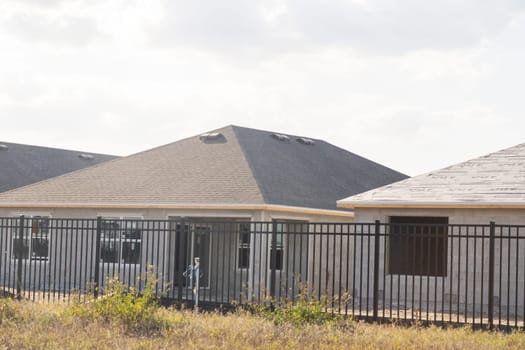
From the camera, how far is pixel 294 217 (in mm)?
24828

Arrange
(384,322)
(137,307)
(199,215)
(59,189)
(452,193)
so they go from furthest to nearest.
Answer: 1. (59,189)
2. (199,215)
3. (452,193)
4. (384,322)
5. (137,307)

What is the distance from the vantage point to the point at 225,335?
13125 mm

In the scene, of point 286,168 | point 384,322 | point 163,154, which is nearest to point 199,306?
point 384,322

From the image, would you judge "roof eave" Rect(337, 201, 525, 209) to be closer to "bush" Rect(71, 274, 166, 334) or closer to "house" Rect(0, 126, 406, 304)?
"house" Rect(0, 126, 406, 304)

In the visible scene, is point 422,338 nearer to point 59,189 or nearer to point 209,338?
point 209,338

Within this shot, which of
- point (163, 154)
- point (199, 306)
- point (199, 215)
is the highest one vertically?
point (163, 154)

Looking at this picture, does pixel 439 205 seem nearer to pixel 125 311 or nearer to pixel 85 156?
pixel 125 311

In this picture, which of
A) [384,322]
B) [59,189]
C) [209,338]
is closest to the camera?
[209,338]

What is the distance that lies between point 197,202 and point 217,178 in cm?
158

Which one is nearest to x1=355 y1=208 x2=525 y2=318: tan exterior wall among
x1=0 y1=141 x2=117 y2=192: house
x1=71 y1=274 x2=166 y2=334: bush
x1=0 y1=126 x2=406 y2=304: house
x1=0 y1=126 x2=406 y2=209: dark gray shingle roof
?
x1=0 y1=126 x2=406 y2=304: house

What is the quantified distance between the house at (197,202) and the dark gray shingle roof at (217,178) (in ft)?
0.12

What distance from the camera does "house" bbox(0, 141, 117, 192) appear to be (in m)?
32.9

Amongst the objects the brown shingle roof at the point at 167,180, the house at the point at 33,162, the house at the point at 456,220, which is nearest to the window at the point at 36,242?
the brown shingle roof at the point at 167,180

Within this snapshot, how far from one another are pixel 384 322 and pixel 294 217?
29.9ft
